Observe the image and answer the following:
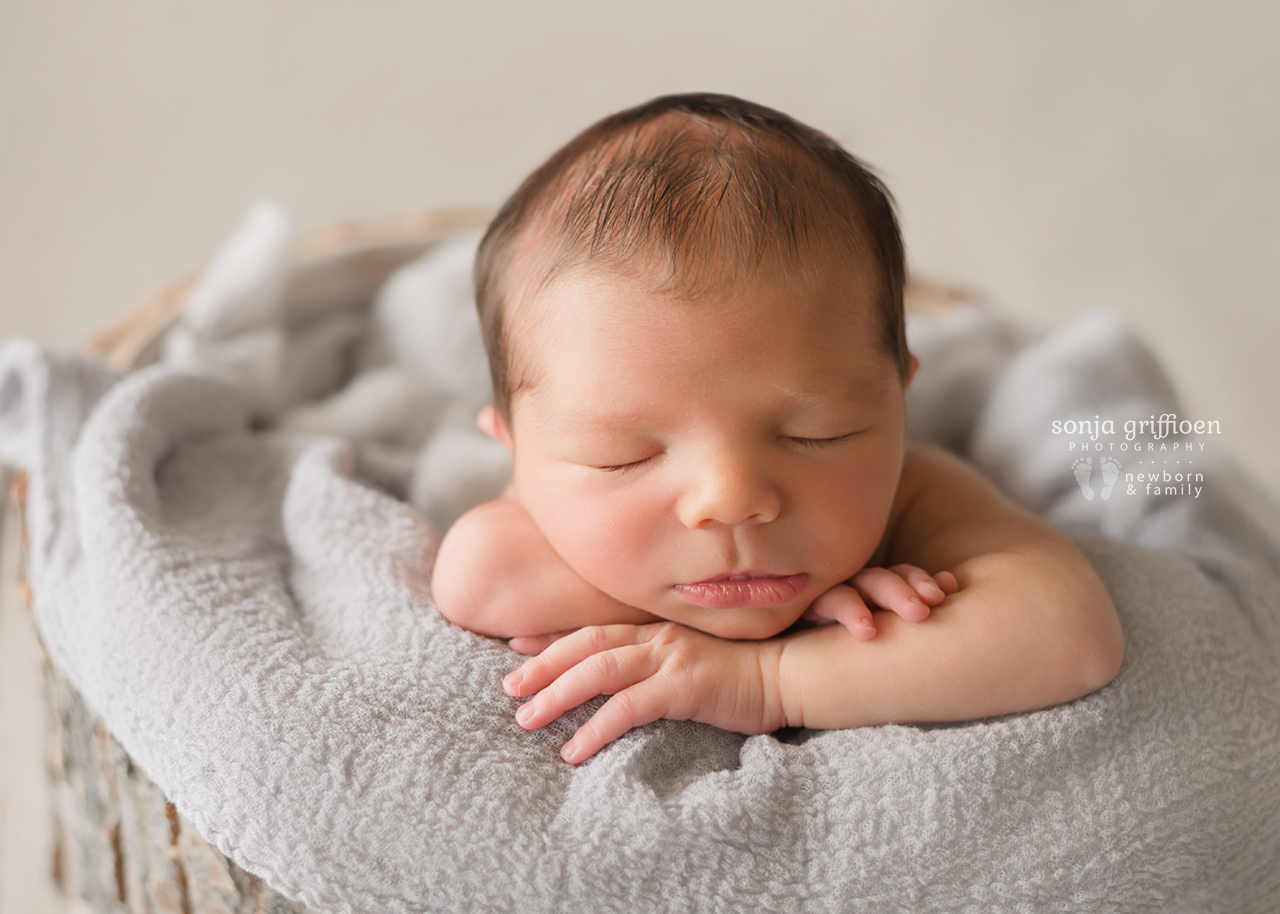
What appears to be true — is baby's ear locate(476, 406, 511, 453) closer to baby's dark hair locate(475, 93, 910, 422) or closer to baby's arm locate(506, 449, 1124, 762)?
baby's dark hair locate(475, 93, 910, 422)

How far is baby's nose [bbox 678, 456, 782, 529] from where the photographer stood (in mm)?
679

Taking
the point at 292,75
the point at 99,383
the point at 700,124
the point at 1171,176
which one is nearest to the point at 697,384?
the point at 700,124

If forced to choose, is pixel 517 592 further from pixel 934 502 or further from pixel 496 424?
pixel 934 502

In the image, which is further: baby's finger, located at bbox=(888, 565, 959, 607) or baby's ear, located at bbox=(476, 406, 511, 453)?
baby's ear, located at bbox=(476, 406, 511, 453)

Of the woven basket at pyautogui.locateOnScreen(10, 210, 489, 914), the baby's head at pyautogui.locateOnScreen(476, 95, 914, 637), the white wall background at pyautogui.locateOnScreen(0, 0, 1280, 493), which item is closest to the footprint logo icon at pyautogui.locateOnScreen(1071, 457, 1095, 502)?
the baby's head at pyautogui.locateOnScreen(476, 95, 914, 637)

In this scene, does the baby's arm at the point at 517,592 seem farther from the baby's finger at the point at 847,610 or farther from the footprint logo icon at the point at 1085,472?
the footprint logo icon at the point at 1085,472

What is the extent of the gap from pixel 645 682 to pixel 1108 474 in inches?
23.9

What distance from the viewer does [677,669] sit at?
2.45ft

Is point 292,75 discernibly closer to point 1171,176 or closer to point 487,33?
point 487,33

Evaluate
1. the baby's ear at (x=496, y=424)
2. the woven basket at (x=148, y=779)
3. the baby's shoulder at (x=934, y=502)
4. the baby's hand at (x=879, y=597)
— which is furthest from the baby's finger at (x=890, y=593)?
the woven basket at (x=148, y=779)

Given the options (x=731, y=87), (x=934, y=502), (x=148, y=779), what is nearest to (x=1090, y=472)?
(x=934, y=502)

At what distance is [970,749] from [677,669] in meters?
0.20

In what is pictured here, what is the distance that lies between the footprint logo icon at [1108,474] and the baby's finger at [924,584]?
37 centimetres

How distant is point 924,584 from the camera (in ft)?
2.50
